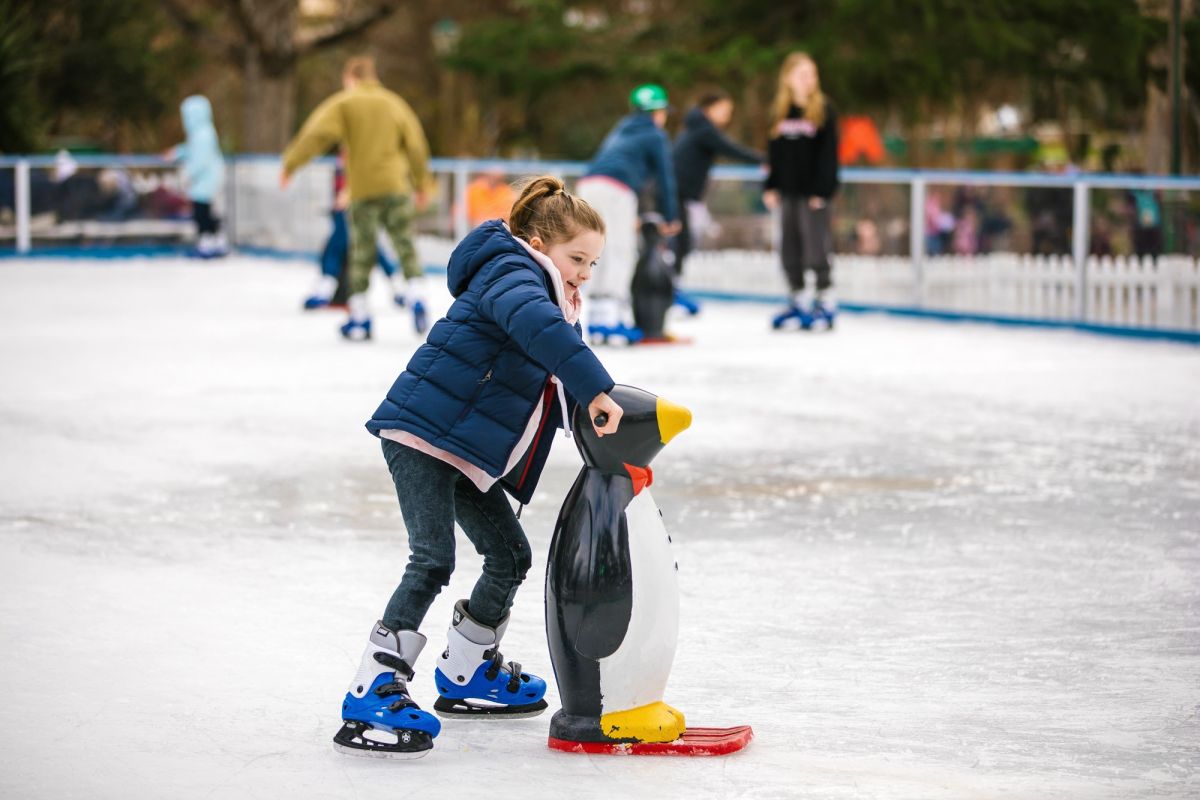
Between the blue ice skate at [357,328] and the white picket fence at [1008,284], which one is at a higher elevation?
the white picket fence at [1008,284]

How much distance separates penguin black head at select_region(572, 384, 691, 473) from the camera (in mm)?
3662

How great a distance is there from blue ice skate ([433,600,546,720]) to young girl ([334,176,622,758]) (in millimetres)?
186

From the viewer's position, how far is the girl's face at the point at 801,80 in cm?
1184

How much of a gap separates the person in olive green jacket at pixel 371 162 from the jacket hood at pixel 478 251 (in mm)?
7305

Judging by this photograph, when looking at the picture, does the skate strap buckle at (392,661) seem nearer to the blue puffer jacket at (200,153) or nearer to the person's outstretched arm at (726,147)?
the person's outstretched arm at (726,147)

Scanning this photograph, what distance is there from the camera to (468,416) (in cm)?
371

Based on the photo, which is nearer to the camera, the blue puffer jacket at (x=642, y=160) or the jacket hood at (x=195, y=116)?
the blue puffer jacket at (x=642, y=160)

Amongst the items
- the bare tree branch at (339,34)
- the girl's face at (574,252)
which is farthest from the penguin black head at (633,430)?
the bare tree branch at (339,34)

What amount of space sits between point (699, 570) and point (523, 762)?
1873mm

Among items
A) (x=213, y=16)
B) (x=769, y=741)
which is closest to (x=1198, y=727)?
(x=769, y=741)

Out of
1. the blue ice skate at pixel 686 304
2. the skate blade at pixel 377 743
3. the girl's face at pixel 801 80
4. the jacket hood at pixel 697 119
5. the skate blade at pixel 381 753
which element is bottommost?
the skate blade at pixel 381 753

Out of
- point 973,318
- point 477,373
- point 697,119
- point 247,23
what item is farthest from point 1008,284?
point 247,23

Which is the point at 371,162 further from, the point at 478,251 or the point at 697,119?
the point at 478,251

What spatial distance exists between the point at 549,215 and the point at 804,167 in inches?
336
